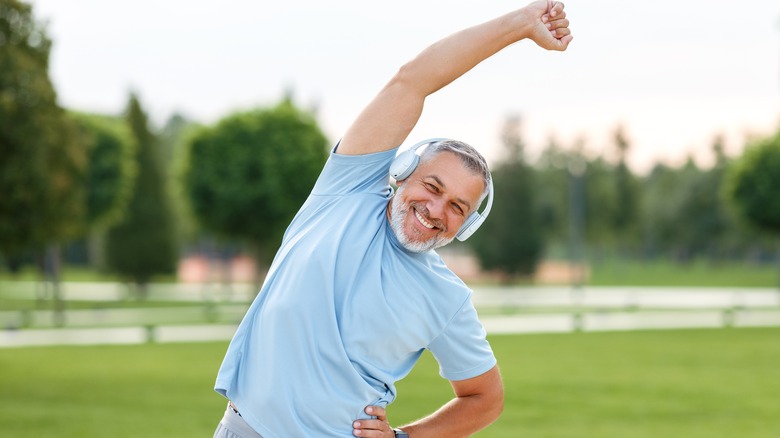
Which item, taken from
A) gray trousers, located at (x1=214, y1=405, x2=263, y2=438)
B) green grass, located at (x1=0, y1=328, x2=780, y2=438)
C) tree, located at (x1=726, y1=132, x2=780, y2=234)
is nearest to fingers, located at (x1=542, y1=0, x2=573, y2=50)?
gray trousers, located at (x1=214, y1=405, x2=263, y2=438)

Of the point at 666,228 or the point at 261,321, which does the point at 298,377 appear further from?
the point at 666,228

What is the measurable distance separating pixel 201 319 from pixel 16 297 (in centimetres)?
1783

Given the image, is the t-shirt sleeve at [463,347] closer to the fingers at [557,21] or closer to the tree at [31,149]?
the fingers at [557,21]

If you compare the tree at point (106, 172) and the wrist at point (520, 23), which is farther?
the tree at point (106, 172)

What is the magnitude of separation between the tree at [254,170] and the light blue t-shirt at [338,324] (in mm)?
27746

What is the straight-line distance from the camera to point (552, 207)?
7556 cm

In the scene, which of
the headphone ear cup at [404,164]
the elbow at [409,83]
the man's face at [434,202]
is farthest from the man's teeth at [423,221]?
the elbow at [409,83]

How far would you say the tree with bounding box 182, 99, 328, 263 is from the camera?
3098 centimetres

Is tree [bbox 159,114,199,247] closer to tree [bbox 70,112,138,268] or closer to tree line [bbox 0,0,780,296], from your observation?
tree line [bbox 0,0,780,296]

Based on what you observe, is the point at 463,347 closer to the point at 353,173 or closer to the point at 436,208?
the point at 436,208

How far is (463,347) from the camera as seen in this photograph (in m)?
3.14

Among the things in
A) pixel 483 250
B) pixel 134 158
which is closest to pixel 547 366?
pixel 134 158

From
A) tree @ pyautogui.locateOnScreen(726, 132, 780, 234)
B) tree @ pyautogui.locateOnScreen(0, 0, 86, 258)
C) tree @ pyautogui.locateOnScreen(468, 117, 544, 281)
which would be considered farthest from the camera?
tree @ pyautogui.locateOnScreen(468, 117, 544, 281)

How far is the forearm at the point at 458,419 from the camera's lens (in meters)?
3.28
